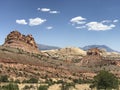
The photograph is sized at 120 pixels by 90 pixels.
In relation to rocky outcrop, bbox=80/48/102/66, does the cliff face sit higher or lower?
higher

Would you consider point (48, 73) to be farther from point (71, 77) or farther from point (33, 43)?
point (33, 43)

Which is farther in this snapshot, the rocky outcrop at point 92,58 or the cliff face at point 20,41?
the rocky outcrop at point 92,58

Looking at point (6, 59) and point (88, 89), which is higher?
point (6, 59)

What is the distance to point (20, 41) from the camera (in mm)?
161875

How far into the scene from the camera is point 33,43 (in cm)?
16825

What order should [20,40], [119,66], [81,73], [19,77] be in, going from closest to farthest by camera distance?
[19,77] → [81,73] → [119,66] → [20,40]

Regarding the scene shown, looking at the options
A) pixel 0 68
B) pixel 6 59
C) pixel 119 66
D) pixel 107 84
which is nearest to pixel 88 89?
pixel 107 84

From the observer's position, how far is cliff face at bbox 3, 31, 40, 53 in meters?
159

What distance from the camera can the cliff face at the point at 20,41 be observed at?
15875 centimetres

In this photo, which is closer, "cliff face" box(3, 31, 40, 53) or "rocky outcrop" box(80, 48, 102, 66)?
"cliff face" box(3, 31, 40, 53)

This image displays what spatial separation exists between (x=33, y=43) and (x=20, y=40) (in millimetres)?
8225

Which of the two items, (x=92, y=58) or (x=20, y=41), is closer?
(x=20, y=41)

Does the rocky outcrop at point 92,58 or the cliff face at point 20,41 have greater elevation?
the cliff face at point 20,41

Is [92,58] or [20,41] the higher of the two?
[20,41]
